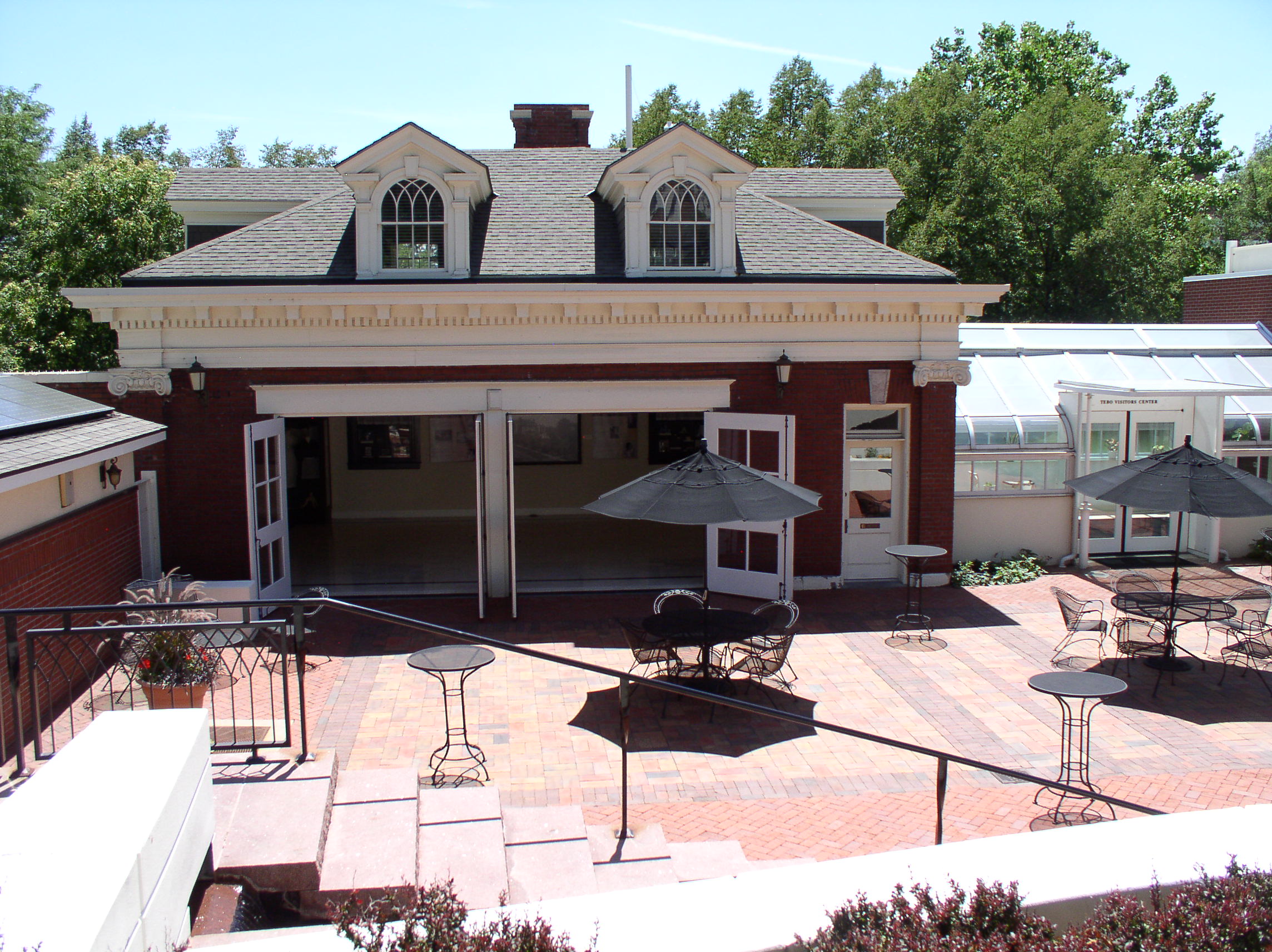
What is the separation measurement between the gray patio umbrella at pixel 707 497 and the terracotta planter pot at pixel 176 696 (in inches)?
144

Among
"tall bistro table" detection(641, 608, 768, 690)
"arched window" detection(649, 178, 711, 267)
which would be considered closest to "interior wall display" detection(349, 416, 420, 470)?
"arched window" detection(649, 178, 711, 267)

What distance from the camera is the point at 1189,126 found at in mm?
48594

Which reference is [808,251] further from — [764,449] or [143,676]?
[143,676]

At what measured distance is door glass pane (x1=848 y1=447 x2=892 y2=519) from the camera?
14672 millimetres

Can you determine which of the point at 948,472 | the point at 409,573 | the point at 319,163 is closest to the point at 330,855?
the point at 409,573

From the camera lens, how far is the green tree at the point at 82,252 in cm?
2344

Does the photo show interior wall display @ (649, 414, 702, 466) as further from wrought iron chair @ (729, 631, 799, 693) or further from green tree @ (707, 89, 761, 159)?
green tree @ (707, 89, 761, 159)

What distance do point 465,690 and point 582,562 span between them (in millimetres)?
6113

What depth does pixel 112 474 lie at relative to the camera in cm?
1123

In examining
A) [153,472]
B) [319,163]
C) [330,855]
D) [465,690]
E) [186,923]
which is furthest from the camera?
[319,163]

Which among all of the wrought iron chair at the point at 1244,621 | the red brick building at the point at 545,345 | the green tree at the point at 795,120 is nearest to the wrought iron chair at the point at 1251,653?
the wrought iron chair at the point at 1244,621

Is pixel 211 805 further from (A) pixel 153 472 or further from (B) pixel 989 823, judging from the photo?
(A) pixel 153 472

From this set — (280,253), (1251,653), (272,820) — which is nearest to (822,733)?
(1251,653)

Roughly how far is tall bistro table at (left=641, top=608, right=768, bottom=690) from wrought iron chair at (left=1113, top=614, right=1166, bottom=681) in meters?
4.26
